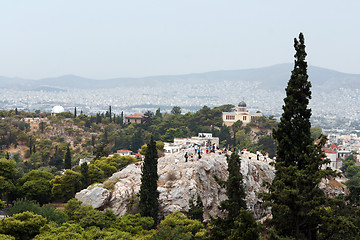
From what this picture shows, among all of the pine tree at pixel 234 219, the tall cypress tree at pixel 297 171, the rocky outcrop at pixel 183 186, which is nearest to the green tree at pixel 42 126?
the rocky outcrop at pixel 183 186

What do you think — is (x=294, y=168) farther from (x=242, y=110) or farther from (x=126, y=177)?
(x=242, y=110)

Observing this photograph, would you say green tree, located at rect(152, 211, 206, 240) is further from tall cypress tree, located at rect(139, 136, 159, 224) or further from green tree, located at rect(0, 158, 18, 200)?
green tree, located at rect(0, 158, 18, 200)

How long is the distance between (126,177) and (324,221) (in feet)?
86.2

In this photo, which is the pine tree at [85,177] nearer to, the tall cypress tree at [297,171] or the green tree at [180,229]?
the green tree at [180,229]

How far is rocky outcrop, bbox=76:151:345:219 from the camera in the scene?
128 feet

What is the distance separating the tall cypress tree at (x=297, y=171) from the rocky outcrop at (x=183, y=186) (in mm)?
17677

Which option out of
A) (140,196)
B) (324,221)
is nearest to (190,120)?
(140,196)

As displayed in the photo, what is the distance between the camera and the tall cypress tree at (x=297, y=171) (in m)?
19.7

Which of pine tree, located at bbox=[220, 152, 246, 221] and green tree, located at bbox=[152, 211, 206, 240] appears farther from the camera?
green tree, located at bbox=[152, 211, 206, 240]

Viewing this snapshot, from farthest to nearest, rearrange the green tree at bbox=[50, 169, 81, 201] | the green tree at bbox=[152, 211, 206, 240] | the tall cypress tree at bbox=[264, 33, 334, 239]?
the green tree at bbox=[50, 169, 81, 201] < the green tree at bbox=[152, 211, 206, 240] < the tall cypress tree at bbox=[264, 33, 334, 239]

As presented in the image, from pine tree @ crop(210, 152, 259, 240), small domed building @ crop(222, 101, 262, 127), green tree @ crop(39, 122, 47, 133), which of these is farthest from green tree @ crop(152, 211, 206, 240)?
green tree @ crop(39, 122, 47, 133)

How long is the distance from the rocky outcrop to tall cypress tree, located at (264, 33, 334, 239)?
1768 centimetres

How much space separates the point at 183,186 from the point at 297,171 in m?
21.2

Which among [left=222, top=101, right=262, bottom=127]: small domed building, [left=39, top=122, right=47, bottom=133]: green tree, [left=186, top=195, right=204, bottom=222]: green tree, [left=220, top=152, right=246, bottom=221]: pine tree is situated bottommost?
[left=39, top=122, right=47, bottom=133]: green tree
